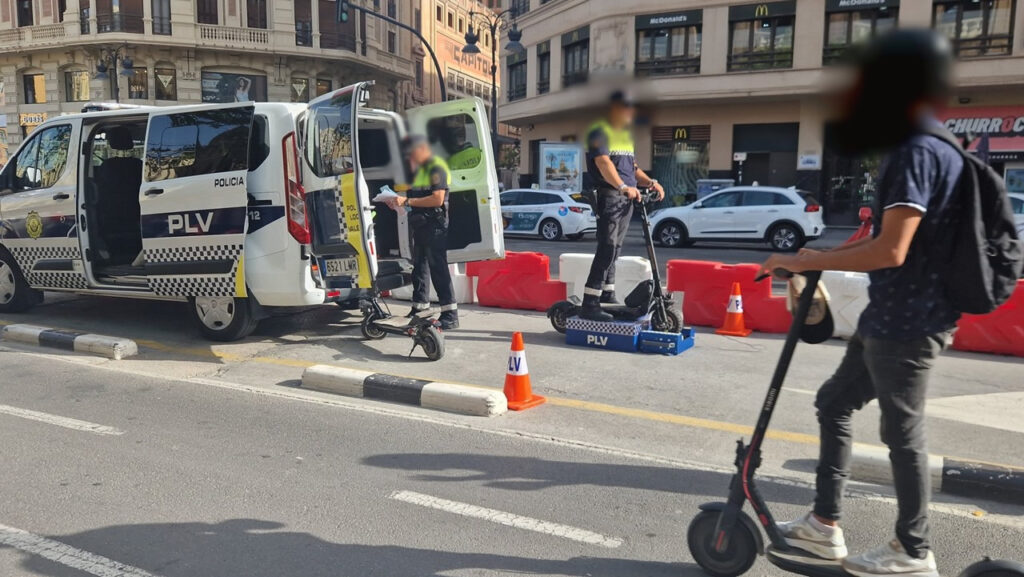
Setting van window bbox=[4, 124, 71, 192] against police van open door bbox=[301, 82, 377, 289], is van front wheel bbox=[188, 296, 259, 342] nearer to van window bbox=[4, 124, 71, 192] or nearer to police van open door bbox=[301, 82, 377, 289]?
police van open door bbox=[301, 82, 377, 289]

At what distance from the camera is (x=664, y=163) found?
98.1ft

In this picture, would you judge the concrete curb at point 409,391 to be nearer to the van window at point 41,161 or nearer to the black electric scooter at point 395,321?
the black electric scooter at point 395,321

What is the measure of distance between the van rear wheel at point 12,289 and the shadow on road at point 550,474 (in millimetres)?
6449

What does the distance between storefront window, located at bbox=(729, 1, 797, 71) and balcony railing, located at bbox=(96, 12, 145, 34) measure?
93.5 feet

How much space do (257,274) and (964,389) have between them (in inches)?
235

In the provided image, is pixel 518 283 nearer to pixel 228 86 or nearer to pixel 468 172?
pixel 468 172

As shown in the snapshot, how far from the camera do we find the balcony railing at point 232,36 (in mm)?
38938

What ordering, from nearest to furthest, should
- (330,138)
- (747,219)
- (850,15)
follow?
(330,138)
(747,219)
(850,15)

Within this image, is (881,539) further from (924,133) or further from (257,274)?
(257,274)

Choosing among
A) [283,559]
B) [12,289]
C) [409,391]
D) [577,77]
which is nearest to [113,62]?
[12,289]

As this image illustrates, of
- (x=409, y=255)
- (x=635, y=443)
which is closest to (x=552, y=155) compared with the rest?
(x=409, y=255)

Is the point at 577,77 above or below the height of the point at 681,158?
below

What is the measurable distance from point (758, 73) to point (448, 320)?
72.4 feet

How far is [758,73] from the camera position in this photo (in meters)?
26.6
